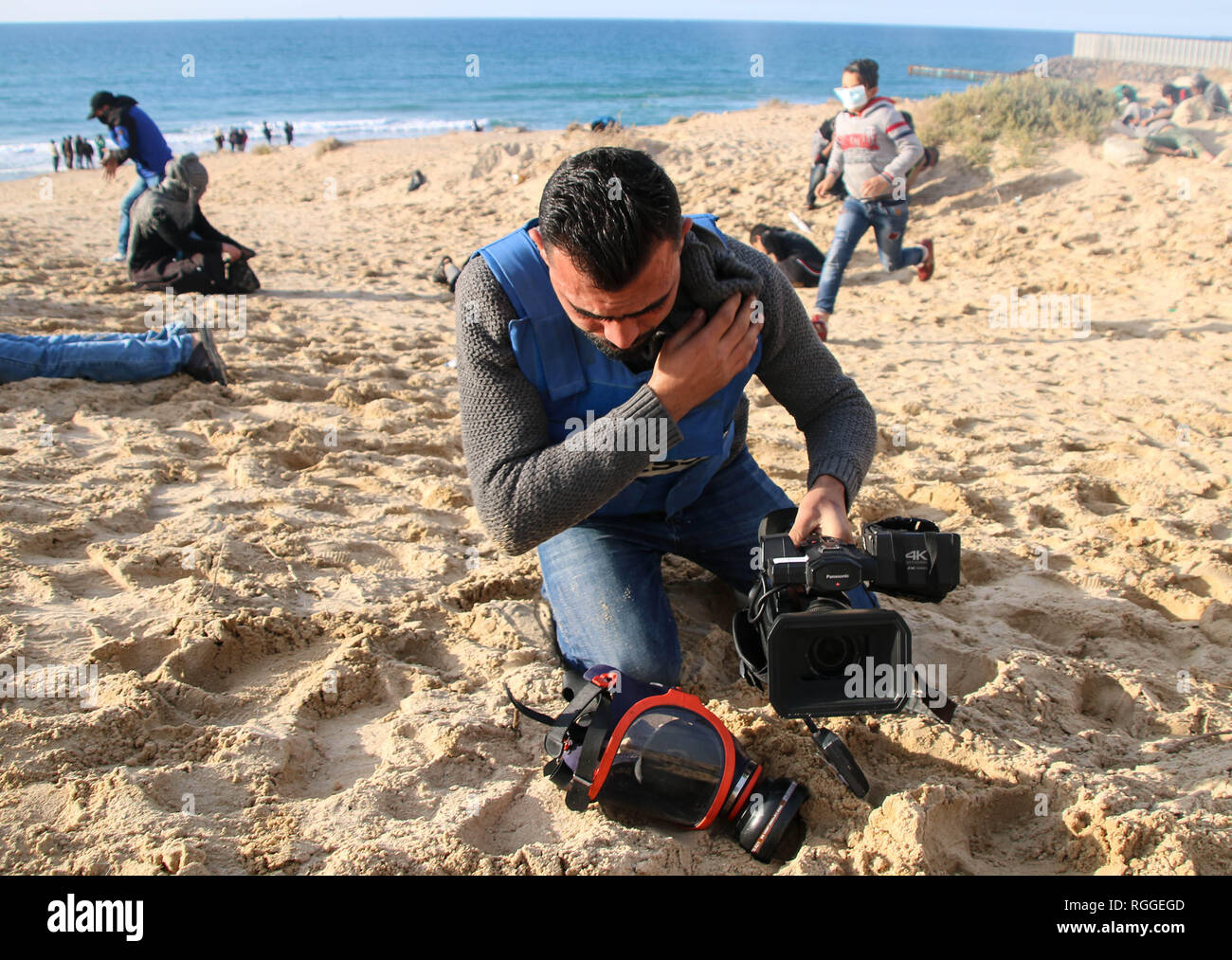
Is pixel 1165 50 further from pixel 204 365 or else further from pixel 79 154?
pixel 204 365

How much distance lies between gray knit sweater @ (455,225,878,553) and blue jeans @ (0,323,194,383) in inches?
97.8

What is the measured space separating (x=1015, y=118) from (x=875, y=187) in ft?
15.5

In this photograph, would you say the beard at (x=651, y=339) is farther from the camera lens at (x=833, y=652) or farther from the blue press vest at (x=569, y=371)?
the camera lens at (x=833, y=652)

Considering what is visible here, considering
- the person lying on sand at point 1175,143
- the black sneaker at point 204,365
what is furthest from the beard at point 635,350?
the person lying on sand at point 1175,143

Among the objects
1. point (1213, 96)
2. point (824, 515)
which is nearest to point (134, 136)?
point (824, 515)

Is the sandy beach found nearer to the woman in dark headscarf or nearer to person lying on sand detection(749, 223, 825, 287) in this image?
the woman in dark headscarf

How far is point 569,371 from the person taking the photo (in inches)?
75.5

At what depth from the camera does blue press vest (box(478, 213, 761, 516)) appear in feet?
6.11

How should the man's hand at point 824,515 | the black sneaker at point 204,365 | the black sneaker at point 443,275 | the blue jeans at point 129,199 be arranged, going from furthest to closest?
1. the blue jeans at point 129,199
2. the black sneaker at point 443,275
3. the black sneaker at point 204,365
4. the man's hand at point 824,515

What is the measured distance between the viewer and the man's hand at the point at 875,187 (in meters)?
5.41

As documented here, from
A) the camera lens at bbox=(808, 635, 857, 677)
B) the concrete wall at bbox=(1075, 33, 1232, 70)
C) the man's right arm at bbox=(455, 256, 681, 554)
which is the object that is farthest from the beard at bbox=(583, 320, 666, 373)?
the concrete wall at bbox=(1075, 33, 1232, 70)

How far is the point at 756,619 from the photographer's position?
180 centimetres

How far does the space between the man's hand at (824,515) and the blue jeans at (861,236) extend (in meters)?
3.63
